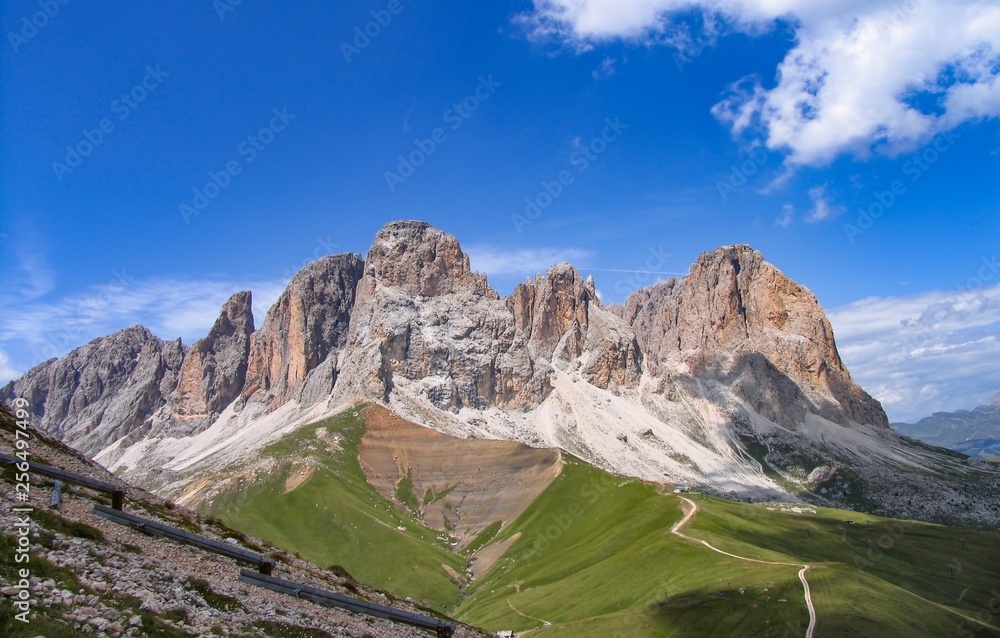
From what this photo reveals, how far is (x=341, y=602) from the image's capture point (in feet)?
117

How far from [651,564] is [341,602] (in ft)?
303

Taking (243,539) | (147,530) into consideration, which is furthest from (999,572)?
(147,530)

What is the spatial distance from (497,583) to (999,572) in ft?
342

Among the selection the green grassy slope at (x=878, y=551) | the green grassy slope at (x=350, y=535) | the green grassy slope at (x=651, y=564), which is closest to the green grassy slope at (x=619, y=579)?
the green grassy slope at (x=651, y=564)

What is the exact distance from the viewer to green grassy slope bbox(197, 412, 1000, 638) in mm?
81312

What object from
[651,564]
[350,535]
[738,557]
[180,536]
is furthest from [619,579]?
[180,536]

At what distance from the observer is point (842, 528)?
16188 centimetres

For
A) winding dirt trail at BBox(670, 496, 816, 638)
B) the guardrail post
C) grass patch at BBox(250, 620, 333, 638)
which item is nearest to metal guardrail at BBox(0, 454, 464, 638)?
the guardrail post

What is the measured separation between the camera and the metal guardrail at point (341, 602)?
33.3 meters

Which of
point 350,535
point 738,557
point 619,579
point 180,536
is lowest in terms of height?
point 350,535

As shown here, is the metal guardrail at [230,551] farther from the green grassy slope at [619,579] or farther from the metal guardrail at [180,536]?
the green grassy slope at [619,579]

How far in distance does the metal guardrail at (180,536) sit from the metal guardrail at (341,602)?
62.5 inches

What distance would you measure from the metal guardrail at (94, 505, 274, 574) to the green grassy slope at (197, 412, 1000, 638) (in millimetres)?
64767

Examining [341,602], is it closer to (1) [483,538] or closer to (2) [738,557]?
(2) [738,557]
